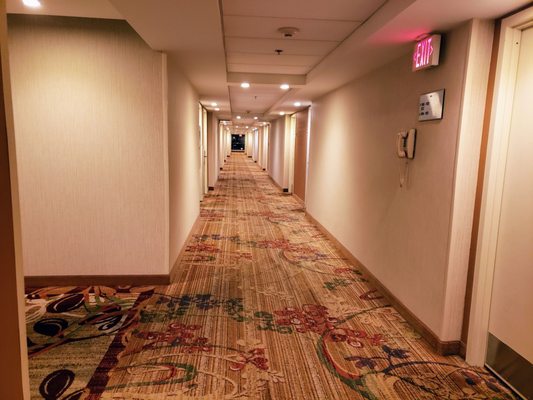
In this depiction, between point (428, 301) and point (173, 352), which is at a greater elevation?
point (428, 301)

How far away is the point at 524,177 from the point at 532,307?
2.62 ft

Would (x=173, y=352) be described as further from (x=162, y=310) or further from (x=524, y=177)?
(x=524, y=177)

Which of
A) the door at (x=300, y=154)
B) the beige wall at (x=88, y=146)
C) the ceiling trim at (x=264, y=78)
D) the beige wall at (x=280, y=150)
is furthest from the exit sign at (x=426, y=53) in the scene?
the beige wall at (x=280, y=150)

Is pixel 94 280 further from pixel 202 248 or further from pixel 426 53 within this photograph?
pixel 426 53

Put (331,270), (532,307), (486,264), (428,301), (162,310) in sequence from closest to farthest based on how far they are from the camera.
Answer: (532,307)
(486,264)
(428,301)
(162,310)
(331,270)

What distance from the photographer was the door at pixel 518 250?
7.63 feet

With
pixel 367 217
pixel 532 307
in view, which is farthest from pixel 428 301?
pixel 367 217

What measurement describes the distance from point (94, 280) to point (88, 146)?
55.4 inches

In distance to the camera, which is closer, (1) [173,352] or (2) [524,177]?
(2) [524,177]

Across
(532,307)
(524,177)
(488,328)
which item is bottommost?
(488,328)

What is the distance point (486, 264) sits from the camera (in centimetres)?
264

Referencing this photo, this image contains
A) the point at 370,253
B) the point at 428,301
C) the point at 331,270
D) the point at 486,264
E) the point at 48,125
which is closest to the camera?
the point at 486,264

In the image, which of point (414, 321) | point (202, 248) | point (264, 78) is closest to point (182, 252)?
point (202, 248)

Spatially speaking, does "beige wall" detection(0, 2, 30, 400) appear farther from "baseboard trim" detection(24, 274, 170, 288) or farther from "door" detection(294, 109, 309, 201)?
"door" detection(294, 109, 309, 201)
